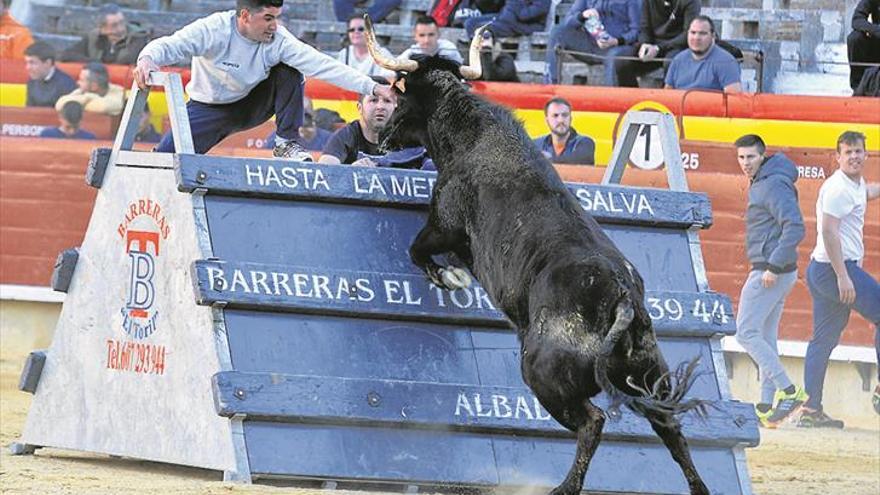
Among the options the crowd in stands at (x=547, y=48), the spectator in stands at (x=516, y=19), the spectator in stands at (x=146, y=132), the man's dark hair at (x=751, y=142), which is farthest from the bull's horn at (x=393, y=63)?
the spectator in stands at (x=516, y=19)

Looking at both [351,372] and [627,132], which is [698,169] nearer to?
[627,132]

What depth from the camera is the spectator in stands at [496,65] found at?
1484 centimetres

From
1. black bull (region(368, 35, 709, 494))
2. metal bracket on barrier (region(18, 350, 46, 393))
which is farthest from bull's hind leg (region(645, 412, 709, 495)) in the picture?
metal bracket on barrier (region(18, 350, 46, 393))

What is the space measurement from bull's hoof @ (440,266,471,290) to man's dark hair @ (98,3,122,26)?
8.91m

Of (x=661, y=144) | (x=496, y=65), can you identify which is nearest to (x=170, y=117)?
(x=661, y=144)

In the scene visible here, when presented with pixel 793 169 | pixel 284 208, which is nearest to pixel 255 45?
pixel 284 208

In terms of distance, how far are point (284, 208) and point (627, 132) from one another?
1904 millimetres

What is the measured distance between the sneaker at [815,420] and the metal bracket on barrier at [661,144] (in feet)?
14.5

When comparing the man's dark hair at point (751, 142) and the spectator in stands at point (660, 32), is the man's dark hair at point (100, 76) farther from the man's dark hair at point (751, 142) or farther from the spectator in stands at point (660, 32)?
the man's dark hair at point (751, 142)

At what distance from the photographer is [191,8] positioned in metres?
17.1

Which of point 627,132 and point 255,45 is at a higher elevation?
point 255,45

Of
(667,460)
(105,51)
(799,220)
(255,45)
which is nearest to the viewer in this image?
(667,460)

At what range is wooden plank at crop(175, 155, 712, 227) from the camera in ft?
25.2

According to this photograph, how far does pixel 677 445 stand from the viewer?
22.9 ft
